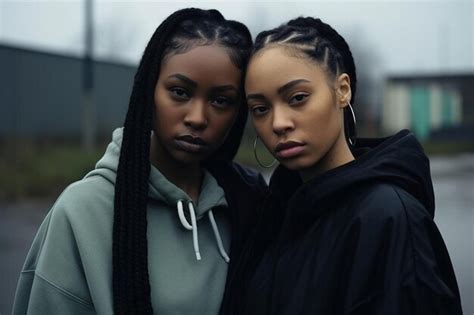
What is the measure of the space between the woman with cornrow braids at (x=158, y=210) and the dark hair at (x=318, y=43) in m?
0.19

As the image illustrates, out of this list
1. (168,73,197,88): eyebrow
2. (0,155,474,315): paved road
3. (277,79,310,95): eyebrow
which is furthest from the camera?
(0,155,474,315): paved road

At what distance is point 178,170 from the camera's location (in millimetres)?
2246

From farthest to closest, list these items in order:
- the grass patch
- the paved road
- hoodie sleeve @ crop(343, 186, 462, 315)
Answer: the grass patch
the paved road
hoodie sleeve @ crop(343, 186, 462, 315)

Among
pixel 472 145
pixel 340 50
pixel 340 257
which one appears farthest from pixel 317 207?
pixel 472 145

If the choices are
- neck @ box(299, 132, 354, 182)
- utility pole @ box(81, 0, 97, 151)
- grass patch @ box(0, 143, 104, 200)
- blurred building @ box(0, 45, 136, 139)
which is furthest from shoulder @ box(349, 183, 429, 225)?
blurred building @ box(0, 45, 136, 139)

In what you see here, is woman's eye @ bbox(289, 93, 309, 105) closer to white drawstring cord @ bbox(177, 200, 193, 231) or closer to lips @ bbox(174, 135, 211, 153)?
lips @ bbox(174, 135, 211, 153)

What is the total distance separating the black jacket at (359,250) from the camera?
151cm

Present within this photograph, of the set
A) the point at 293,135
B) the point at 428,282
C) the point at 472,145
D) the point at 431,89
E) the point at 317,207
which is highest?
the point at 293,135

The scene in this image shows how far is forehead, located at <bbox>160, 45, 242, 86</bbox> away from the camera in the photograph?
2000mm

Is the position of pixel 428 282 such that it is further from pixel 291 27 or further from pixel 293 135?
pixel 291 27

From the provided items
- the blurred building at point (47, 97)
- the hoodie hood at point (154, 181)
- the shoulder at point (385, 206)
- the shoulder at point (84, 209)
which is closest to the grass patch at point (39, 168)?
the blurred building at point (47, 97)

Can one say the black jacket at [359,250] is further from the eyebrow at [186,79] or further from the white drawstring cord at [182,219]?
the eyebrow at [186,79]

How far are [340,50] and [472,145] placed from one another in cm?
3488

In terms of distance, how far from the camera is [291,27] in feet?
6.31
